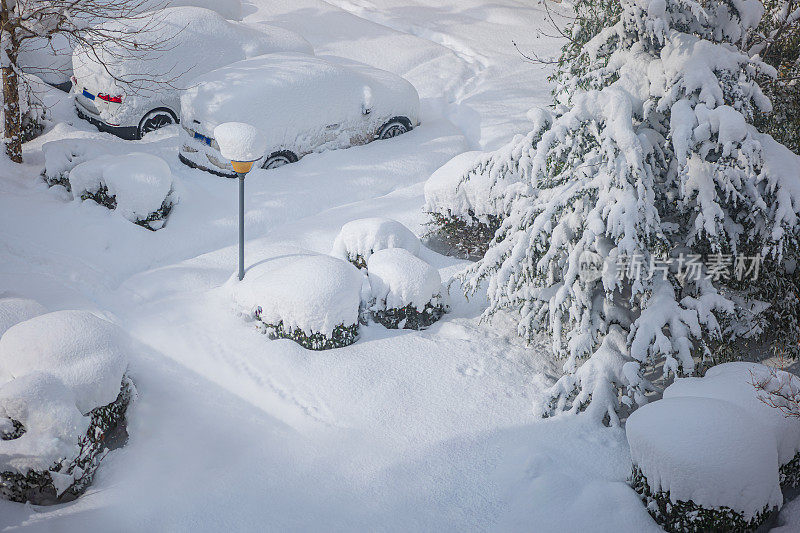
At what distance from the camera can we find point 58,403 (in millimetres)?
5680

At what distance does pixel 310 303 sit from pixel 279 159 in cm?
447

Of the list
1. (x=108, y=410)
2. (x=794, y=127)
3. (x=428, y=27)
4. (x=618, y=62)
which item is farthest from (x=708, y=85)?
(x=428, y=27)

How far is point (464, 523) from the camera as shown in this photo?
562cm

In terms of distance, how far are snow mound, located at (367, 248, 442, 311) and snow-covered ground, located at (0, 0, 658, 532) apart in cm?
35

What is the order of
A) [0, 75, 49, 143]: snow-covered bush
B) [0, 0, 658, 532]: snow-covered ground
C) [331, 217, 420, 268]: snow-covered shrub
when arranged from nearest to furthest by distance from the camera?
[0, 0, 658, 532]: snow-covered ground < [331, 217, 420, 268]: snow-covered shrub < [0, 75, 49, 143]: snow-covered bush

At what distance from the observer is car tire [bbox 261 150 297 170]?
11016mm

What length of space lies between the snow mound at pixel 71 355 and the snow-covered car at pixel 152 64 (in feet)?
17.9

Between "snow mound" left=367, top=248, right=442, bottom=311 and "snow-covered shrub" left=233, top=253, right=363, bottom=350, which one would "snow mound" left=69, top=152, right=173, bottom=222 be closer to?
"snow-covered shrub" left=233, top=253, right=363, bottom=350

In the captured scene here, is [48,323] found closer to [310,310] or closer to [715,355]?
[310,310]

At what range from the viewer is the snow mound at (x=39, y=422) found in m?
5.43

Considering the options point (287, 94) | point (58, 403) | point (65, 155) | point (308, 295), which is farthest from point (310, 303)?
point (65, 155)

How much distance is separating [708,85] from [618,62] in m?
0.91

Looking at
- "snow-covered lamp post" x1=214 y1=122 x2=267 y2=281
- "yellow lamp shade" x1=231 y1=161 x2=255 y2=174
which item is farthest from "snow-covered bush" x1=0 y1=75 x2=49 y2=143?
"yellow lamp shade" x1=231 y1=161 x2=255 y2=174

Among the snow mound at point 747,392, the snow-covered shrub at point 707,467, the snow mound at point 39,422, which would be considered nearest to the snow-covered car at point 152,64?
the snow mound at point 39,422
